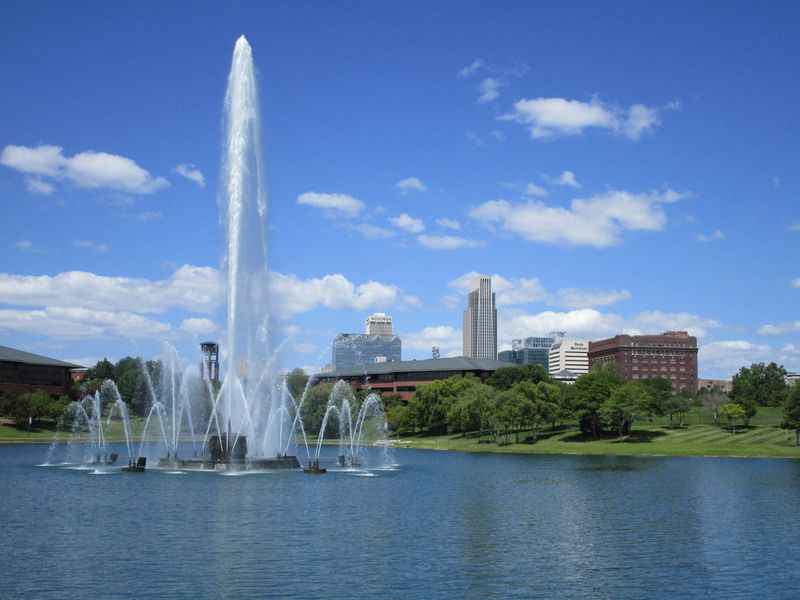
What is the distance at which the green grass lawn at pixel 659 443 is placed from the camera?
106 metres

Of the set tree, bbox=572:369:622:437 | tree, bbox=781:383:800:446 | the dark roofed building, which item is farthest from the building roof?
tree, bbox=781:383:800:446

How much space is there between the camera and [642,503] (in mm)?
52781

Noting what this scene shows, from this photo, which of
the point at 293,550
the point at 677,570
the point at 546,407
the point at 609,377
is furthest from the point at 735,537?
the point at 609,377

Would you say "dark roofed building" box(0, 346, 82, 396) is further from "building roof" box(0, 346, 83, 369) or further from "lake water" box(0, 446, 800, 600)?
"lake water" box(0, 446, 800, 600)

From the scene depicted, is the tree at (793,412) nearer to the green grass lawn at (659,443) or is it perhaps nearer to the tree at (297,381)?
the green grass lawn at (659,443)

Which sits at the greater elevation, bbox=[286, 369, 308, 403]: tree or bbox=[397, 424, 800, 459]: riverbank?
bbox=[286, 369, 308, 403]: tree

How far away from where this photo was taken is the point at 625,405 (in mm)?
120750

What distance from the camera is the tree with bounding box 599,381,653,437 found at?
120 meters

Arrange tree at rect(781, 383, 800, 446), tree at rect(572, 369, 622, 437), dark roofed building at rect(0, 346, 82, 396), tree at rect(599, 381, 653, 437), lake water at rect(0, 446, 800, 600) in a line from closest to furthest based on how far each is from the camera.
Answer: lake water at rect(0, 446, 800, 600), tree at rect(781, 383, 800, 446), tree at rect(599, 381, 653, 437), tree at rect(572, 369, 622, 437), dark roofed building at rect(0, 346, 82, 396)

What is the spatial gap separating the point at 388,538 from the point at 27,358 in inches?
6458

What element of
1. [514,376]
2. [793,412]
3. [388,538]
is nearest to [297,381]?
[514,376]

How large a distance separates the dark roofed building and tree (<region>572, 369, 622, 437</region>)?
11013cm

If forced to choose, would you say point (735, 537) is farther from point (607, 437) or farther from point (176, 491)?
point (607, 437)

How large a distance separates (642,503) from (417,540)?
21.0 metres
